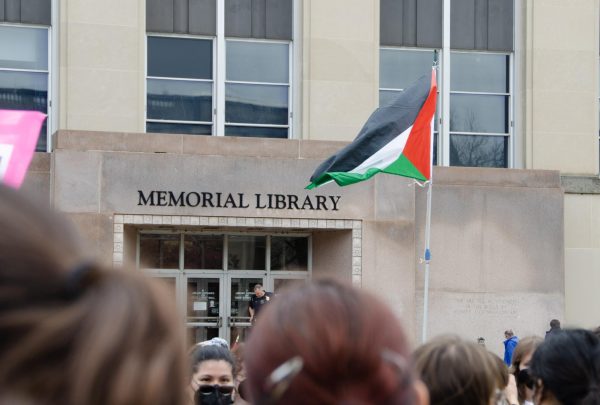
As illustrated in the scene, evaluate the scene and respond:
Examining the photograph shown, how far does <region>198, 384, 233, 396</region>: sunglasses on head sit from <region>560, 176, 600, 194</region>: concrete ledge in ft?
57.1

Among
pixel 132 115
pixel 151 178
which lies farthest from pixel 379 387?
pixel 132 115

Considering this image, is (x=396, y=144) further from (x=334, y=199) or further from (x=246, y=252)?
(x=246, y=252)

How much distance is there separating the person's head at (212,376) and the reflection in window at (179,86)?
1529 centimetres

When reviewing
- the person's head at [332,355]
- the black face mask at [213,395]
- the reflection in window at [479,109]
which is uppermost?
the reflection in window at [479,109]

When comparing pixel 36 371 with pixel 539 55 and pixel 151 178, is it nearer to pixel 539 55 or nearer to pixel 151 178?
pixel 151 178

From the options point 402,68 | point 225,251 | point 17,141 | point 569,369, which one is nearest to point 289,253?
point 225,251

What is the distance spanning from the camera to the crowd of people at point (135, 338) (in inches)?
58.4

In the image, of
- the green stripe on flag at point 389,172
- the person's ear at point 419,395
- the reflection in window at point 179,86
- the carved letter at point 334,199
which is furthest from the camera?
the reflection in window at point 179,86

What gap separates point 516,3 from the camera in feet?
74.9

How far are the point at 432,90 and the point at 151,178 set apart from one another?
553 centimetres

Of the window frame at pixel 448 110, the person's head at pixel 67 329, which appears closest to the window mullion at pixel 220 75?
the window frame at pixel 448 110

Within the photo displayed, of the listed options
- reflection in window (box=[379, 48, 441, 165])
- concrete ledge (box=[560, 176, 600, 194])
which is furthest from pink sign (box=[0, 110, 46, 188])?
concrete ledge (box=[560, 176, 600, 194])

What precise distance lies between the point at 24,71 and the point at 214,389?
1590cm

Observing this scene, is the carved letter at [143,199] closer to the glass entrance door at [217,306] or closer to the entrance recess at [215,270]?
the entrance recess at [215,270]
